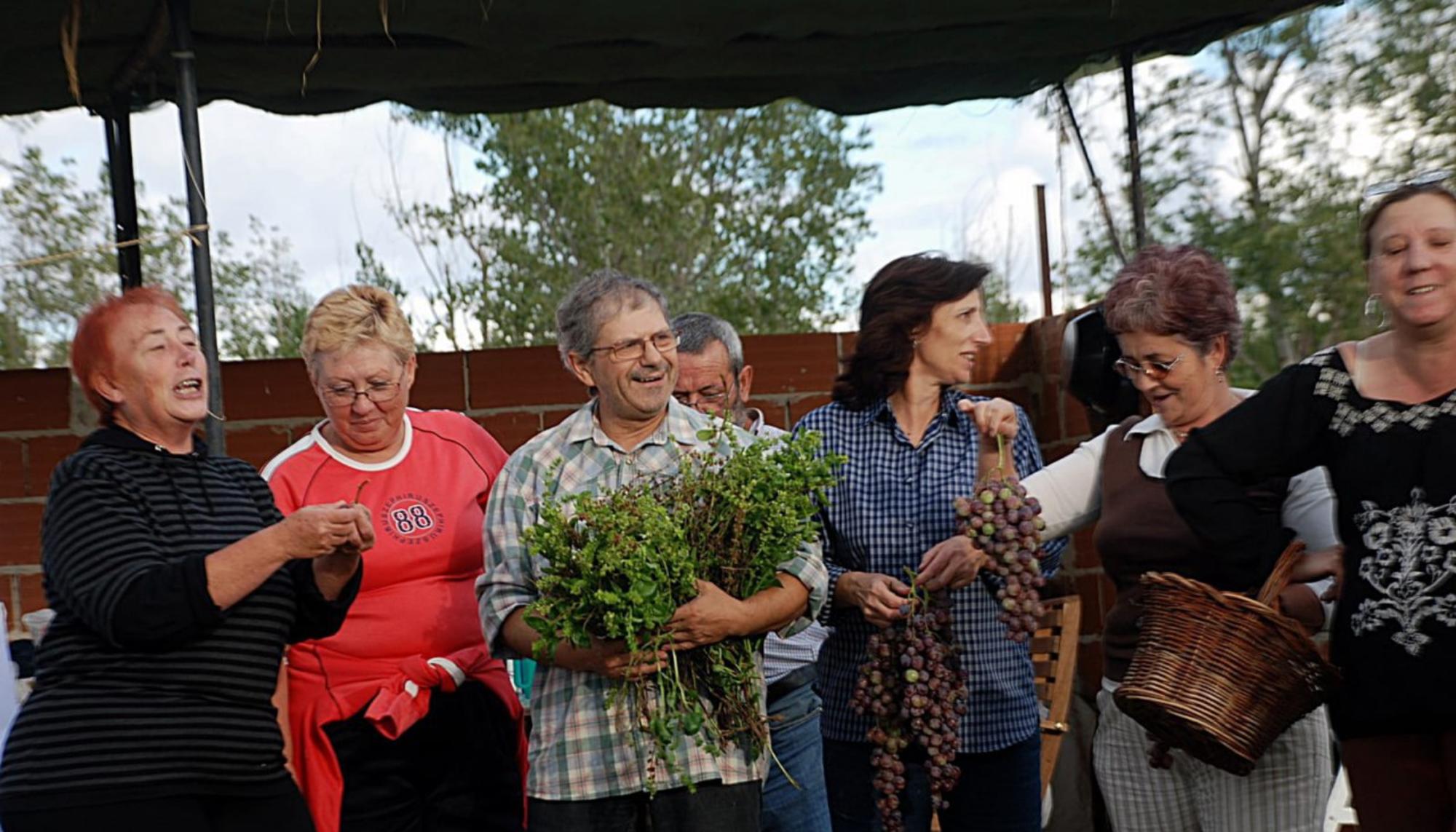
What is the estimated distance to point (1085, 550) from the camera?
491 cm

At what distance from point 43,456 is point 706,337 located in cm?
238

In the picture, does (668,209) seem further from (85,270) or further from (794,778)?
(794,778)

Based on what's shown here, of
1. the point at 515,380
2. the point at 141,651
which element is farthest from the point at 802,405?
the point at 141,651

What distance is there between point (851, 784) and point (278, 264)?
23.6 ft

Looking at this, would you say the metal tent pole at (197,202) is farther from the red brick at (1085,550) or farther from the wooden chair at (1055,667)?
the red brick at (1085,550)

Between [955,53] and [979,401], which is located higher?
[955,53]

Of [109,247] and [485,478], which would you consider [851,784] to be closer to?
[485,478]

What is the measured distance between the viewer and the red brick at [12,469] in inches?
182

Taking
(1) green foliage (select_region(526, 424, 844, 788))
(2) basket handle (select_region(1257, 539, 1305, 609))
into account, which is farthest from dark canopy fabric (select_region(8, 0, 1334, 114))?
(2) basket handle (select_region(1257, 539, 1305, 609))

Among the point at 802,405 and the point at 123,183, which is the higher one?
the point at 123,183

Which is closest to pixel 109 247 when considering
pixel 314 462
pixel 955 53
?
pixel 314 462

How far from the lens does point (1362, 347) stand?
7.98 ft

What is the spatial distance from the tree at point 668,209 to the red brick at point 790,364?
17.4 feet

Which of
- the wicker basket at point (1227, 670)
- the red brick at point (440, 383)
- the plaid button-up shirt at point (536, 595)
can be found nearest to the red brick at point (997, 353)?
the red brick at point (440, 383)
